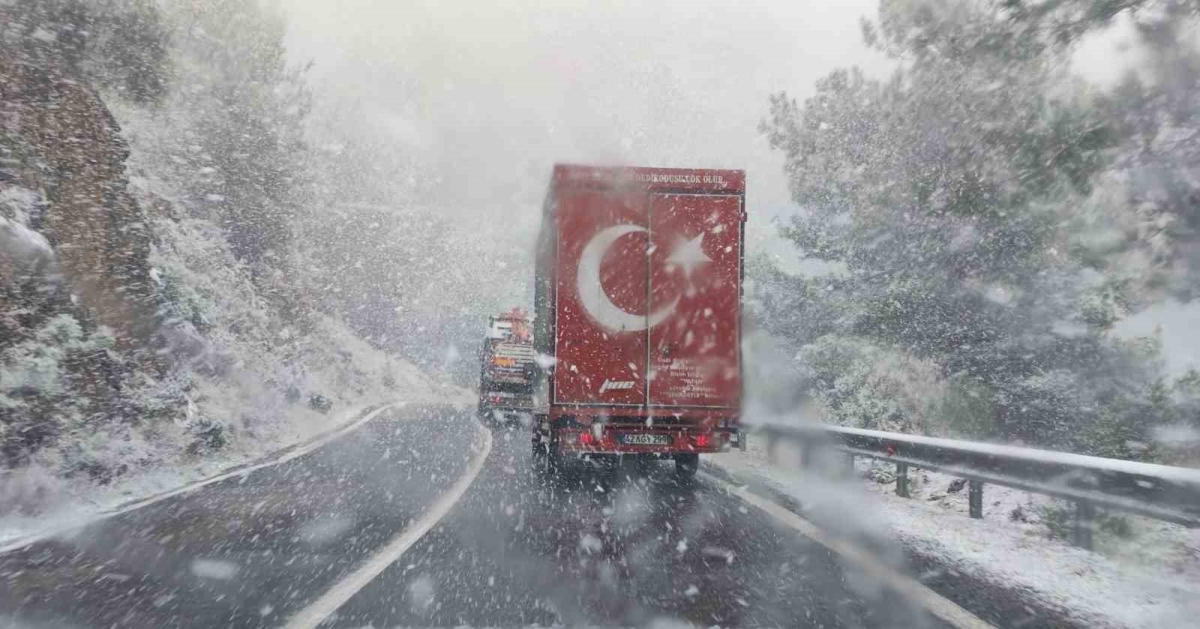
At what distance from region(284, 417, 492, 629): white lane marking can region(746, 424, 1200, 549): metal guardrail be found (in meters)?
4.69

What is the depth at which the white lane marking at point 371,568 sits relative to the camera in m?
4.38

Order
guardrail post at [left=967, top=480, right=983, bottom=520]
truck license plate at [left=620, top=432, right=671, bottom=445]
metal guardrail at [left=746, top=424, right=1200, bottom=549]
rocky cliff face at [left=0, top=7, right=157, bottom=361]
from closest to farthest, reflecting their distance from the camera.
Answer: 1. metal guardrail at [left=746, top=424, right=1200, bottom=549]
2. guardrail post at [left=967, top=480, right=983, bottom=520]
3. truck license plate at [left=620, top=432, right=671, bottom=445]
4. rocky cliff face at [left=0, top=7, right=157, bottom=361]

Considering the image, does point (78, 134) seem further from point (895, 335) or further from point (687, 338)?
point (895, 335)

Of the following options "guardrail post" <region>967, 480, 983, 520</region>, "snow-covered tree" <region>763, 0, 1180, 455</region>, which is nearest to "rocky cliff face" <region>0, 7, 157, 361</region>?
"guardrail post" <region>967, 480, 983, 520</region>

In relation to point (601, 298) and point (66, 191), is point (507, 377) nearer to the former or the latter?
point (66, 191)

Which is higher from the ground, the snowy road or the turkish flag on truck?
the turkish flag on truck

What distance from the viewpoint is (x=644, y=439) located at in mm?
9570

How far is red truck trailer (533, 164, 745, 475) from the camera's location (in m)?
9.34

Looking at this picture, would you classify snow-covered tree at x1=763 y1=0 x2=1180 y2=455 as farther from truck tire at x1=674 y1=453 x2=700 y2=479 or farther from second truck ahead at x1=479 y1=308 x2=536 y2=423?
second truck ahead at x1=479 y1=308 x2=536 y2=423

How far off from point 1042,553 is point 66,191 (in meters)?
13.0

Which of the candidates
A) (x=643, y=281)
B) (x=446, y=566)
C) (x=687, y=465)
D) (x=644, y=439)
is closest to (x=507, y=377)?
(x=687, y=465)

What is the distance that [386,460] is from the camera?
12820 millimetres

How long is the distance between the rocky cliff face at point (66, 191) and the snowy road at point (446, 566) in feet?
13.0

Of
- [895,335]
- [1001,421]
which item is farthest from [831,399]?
Result: [1001,421]
